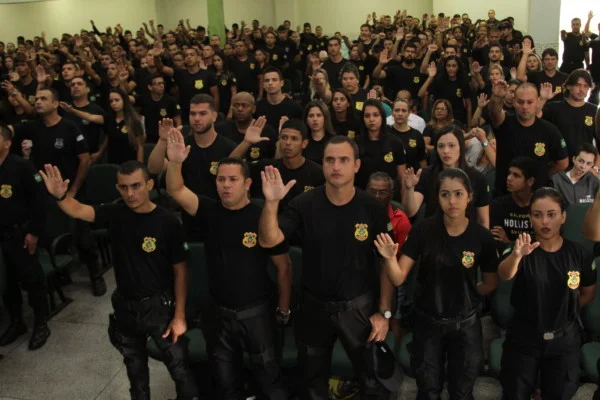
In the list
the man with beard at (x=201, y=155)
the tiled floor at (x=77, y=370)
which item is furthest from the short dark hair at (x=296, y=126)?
the tiled floor at (x=77, y=370)

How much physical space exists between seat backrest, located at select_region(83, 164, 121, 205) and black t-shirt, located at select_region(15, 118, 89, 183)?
231 millimetres

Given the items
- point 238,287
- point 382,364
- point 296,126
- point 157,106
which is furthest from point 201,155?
point 157,106

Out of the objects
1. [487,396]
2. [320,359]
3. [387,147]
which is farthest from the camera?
[387,147]

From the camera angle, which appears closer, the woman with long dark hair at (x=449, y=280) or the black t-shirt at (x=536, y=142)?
the woman with long dark hair at (x=449, y=280)

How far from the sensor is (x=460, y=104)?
7.09 metres

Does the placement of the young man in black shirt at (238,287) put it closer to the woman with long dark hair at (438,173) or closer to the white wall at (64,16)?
the woman with long dark hair at (438,173)

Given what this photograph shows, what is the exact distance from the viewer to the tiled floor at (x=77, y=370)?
369 cm

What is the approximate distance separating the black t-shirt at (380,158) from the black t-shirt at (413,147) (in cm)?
39

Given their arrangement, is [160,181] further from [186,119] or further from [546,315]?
[546,315]

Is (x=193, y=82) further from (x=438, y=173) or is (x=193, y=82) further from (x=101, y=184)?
(x=438, y=173)

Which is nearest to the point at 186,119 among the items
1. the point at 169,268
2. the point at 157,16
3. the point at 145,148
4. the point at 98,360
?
the point at 145,148

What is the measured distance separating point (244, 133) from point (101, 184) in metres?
1.47

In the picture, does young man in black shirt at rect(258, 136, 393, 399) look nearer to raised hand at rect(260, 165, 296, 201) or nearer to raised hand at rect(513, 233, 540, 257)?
raised hand at rect(260, 165, 296, 201)

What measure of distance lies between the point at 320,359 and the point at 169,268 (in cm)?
96
